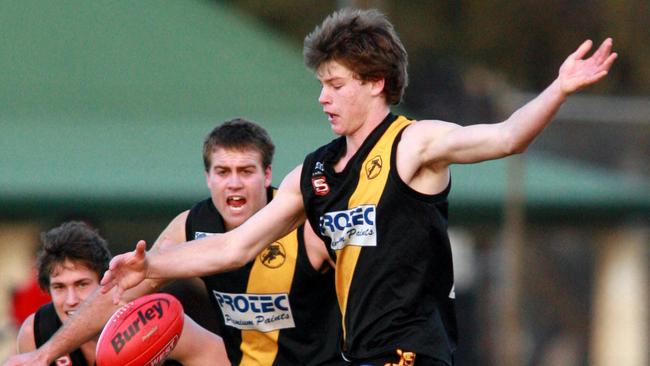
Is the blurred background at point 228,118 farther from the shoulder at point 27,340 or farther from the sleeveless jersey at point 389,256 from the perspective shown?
the sleeveless jersey at point 389,256

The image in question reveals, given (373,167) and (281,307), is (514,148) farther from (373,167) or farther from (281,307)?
(281,307)

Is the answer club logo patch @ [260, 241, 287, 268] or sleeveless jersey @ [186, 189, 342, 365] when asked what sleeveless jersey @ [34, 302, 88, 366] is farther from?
club logo patch @ [260, 241, 287, 268]

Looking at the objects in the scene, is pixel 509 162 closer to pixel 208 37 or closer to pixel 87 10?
pixel 208 37

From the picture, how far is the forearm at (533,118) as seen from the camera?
541cm

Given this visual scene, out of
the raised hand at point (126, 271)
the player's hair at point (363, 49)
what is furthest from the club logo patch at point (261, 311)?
the player's hair at point (363, 49)

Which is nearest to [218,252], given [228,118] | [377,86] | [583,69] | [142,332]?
[142,332]

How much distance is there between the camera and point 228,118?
15453mm

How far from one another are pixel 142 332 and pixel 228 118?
29.1 feet

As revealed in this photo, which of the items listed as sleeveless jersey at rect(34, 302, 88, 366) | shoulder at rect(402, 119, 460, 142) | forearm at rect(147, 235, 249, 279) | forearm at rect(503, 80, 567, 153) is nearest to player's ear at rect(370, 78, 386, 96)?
shoulder at rect(402, 119, 460, 142)

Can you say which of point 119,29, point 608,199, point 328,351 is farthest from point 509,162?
point 328,351

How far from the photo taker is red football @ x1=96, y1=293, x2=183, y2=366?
6.62 metres

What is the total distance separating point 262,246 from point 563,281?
14750 millimetres

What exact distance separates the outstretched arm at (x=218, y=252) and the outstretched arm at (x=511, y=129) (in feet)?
2.29

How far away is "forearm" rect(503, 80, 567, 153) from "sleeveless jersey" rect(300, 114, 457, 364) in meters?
0.53
